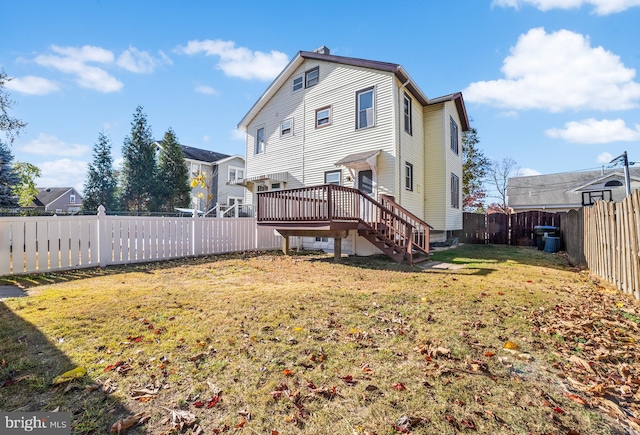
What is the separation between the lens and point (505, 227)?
17344 millimetres

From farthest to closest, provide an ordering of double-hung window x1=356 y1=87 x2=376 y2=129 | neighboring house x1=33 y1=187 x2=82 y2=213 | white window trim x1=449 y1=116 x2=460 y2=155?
neighboring house x1=33 y1=187 x2=82 y2=213, white window trim x1=449 y1=116 x2=460 y2=155, double-hung window x1=356 y1=87 x2=376 y2=129

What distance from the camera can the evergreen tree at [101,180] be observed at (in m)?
28.0

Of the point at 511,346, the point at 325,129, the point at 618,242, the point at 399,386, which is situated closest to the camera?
the point at 399,386

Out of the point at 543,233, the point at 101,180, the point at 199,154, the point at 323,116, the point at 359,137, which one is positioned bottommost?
the point at 543,233

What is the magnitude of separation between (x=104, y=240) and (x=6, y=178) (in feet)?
56.9

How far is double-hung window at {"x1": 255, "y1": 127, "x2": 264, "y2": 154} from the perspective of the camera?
16359mm

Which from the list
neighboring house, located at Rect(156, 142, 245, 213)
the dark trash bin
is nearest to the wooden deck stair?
the dark trash bin

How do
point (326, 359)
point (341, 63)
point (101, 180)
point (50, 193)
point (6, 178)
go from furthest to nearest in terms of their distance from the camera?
point (50, 193)
point (101, 180)
point (6, 178)
point (341, 63)
point (326, 359)

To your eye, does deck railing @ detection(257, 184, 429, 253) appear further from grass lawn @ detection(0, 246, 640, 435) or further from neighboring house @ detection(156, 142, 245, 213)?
neighboring house @ detection(156, 142, 245, 213)

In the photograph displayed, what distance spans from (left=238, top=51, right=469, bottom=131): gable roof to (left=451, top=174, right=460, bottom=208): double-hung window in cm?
388

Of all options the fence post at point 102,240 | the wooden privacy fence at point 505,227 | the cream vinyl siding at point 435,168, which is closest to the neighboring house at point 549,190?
the wooden privacy fence at point 505,227

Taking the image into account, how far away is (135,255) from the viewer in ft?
27.7

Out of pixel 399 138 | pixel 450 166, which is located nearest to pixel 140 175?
pixel 399 138

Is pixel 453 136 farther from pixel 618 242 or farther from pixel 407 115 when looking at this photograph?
pixel 618 242
